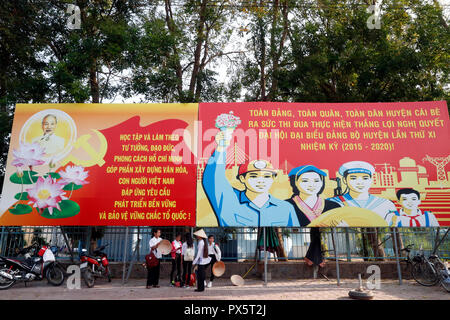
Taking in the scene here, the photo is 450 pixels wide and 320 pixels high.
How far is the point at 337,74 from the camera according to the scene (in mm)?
11812

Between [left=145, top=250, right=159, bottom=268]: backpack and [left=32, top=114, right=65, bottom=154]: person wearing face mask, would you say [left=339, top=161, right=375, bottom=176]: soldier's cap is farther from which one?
[left=32, top=114, right=65, bottom=154]: person wearing face mask

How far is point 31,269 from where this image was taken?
312 inches

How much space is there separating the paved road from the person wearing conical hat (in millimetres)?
1972

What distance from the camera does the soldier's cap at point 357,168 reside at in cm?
814

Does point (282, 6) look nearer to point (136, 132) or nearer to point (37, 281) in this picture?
point (136, 132)

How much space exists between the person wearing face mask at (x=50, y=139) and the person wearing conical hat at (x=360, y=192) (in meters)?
7.58

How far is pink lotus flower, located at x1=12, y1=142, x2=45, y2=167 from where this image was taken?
27.1ft

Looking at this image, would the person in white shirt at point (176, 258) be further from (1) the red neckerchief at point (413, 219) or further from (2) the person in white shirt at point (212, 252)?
(1) the red neckerchief at point (413, 219)

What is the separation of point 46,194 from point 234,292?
5.54 meters

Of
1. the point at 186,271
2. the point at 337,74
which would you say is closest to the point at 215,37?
the point at 337,74

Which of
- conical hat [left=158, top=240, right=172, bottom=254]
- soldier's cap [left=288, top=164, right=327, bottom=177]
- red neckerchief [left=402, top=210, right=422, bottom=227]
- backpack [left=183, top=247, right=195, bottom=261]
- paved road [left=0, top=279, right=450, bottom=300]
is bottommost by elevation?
paved road [left=0, top=279, right=450, bottom=300]

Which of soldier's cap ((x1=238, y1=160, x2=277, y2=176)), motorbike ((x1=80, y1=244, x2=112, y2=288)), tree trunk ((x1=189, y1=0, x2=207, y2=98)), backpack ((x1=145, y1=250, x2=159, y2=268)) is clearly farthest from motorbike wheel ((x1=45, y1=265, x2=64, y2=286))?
tree trunk ((x1=189, y1=0, x2=207, y2=98))

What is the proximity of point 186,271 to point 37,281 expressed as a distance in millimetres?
4403

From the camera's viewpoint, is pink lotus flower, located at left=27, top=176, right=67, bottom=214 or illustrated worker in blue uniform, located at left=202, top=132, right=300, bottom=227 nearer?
illustrated worker in blue uniform, located at left=202, top=132, right=300, bottom=227
